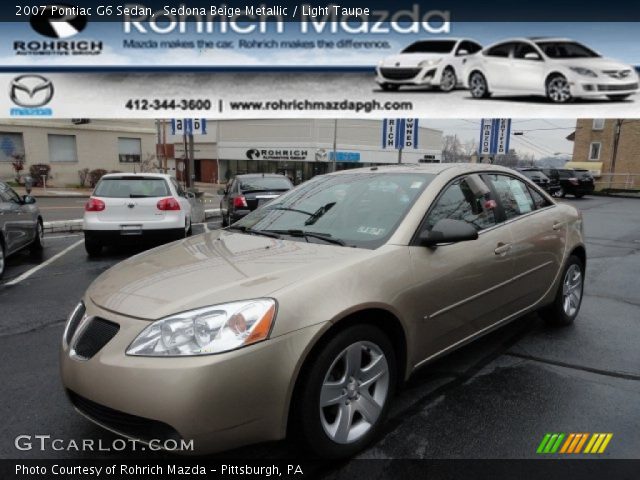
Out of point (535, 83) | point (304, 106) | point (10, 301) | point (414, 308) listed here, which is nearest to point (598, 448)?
point (414, 308)

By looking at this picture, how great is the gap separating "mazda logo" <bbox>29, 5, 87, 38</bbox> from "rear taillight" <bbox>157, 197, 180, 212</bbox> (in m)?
13.4

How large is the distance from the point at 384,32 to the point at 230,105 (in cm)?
744

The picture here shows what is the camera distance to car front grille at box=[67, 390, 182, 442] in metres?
1.96

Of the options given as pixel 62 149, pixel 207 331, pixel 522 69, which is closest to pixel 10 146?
pixel 62 149

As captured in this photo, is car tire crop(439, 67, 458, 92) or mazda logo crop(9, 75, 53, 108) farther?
mazda logo crop(9, 75, 53, 108)

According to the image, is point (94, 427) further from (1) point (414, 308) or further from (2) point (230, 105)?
(2) point (230, 105)

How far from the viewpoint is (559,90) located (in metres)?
13.8

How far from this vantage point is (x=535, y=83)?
14.2 m

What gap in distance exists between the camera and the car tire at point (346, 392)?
7.06 feet

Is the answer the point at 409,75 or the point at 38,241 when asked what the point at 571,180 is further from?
the point at 38,241

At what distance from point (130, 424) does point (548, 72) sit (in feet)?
51.0

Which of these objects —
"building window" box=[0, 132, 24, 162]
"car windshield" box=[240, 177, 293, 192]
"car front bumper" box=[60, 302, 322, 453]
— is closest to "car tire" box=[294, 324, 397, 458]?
"car front bumper" box=[60, 302, 322, 453]

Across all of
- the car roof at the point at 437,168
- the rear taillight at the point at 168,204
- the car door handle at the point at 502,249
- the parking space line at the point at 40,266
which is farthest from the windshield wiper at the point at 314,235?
the rear taillight at the point at 168,204

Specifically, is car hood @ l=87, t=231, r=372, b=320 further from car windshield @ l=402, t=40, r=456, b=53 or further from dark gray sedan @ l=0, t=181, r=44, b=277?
car windshield @ l=402, t=40, r=456, b=53
